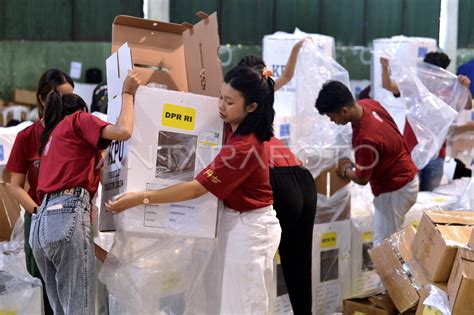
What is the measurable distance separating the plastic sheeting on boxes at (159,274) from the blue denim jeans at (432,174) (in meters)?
2.50

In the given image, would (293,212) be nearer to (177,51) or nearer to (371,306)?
(371,306)

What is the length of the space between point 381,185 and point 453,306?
3.43ft

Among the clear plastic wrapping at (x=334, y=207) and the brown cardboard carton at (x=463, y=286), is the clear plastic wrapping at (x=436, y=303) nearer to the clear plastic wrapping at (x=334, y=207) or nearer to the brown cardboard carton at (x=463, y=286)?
→ the brown cardboard carton at (x=463, y=286)

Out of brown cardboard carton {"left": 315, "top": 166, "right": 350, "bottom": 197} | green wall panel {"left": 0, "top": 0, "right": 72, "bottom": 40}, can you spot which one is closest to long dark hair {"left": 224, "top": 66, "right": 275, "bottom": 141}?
brown cardboard carton {"left": 315, "top": 166, "right": 350, "bottom": 197}

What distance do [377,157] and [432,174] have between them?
1530 millimetres

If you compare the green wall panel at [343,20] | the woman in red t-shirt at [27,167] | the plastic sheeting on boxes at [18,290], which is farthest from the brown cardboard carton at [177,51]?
the green wall panel at [343,20]

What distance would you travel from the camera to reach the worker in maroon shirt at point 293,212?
3.00m

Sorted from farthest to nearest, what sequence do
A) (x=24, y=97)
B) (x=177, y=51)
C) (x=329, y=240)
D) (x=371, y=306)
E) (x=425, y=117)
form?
(x=24, y=97) → (x=425, y=117) → (x=329, y=240) → (x=371, y=306) → (x=177, y=51)

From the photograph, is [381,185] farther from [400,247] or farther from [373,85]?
[373,85]

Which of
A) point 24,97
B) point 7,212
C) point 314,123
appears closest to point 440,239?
point 314,123

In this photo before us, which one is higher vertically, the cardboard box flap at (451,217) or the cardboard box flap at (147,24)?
the cardboard box flap at (147,24)

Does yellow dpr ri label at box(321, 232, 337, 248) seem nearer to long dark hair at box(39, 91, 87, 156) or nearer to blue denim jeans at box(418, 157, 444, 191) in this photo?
blue denim jeans at box(418, 157, 444, 191)

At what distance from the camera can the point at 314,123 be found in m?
3.83

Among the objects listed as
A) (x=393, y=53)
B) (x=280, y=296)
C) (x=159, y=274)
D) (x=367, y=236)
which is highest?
(x=393, y=53)
